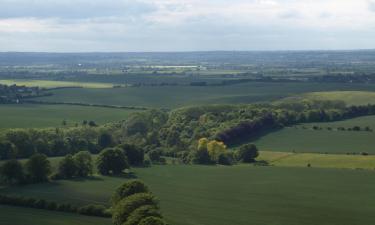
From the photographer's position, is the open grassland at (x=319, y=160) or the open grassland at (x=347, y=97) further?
the open grassland at (x=347, y=97)

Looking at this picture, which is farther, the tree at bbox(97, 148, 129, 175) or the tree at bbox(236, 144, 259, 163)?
the tree at bbox(236, 144, 259, 163)

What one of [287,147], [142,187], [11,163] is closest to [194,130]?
[287,147]

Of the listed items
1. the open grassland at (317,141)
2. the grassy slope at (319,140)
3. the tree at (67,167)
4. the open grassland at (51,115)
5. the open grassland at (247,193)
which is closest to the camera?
the open grassland at (247,193)

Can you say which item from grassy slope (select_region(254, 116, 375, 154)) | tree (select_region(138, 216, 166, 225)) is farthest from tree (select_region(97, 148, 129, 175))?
tree (select_region(138, 216, 166, 225))

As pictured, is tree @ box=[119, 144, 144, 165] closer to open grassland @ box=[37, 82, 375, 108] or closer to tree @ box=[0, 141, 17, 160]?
tree @ box=[0, 141, 17, 160]

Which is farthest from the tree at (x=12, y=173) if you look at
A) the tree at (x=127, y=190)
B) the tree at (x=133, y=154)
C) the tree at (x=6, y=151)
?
the tree at (x=127, y=190)

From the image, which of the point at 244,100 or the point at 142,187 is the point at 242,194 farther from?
the point at 244,100

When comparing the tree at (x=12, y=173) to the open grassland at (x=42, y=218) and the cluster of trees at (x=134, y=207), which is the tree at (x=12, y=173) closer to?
the open grassland at (x=42, y=218)
